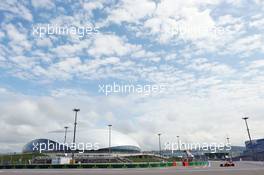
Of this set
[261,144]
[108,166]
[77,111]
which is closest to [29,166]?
[108,166]

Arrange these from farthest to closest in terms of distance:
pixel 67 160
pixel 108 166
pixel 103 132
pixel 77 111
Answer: pixel 103 132
pixel 77 111
pixel 67 160
pixel 108 166

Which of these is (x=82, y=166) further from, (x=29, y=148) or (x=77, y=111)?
(x=29, y=148)

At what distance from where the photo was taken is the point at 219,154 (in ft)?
387

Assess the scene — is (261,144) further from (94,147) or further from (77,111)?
(77,111)

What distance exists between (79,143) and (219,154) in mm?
61973

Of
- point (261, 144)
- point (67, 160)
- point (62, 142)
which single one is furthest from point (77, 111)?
point (261, 144)

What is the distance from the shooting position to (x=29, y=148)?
5187 inches

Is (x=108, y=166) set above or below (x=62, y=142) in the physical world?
below

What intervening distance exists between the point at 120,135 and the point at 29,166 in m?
98.9

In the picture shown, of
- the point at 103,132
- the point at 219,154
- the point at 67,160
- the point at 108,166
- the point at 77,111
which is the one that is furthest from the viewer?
the point at 103,132

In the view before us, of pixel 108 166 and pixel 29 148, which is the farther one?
pixel 29 148

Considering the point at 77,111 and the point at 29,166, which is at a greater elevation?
Result: the point at 77,111

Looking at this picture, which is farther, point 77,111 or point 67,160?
point 77,111

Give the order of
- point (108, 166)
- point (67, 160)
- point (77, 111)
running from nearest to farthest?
1. point (108, 166)
2. point (67, 160)
3. point (77, 111)
